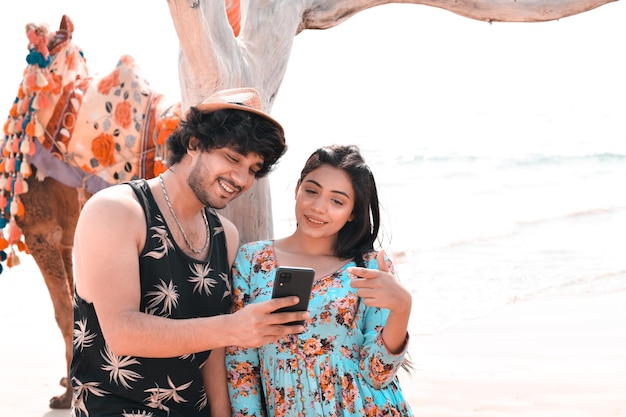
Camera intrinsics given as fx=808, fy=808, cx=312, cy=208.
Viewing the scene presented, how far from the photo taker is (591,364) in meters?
5.66

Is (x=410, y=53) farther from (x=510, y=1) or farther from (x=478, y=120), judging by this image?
(x=510, y=1)

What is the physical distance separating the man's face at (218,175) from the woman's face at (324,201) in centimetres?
36

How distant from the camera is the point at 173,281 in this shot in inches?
96.8

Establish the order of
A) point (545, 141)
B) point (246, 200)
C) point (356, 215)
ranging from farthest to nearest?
point (545, 141)
point (246, 200)
point (356, 215)

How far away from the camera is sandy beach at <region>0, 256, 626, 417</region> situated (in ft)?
16.3

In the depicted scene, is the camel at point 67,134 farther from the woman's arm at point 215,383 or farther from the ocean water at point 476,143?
the woman's arm at point 215,383

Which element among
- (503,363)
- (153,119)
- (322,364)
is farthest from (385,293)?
(503,363)

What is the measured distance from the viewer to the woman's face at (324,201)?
2.79 metres

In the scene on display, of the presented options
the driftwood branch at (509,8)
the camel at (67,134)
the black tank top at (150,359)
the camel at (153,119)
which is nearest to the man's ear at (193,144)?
the black tank top at (150,359)

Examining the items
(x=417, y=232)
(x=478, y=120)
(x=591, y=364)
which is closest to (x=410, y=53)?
(x=478, y=120)

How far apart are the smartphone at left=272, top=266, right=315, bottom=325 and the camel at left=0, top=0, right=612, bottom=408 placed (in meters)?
1.04

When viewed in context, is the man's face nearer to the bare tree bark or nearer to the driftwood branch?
the bare tree bark

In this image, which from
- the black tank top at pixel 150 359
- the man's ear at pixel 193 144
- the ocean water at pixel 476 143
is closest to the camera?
the black tank top at pixel 150 359

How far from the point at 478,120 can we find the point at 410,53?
502 centimetres
